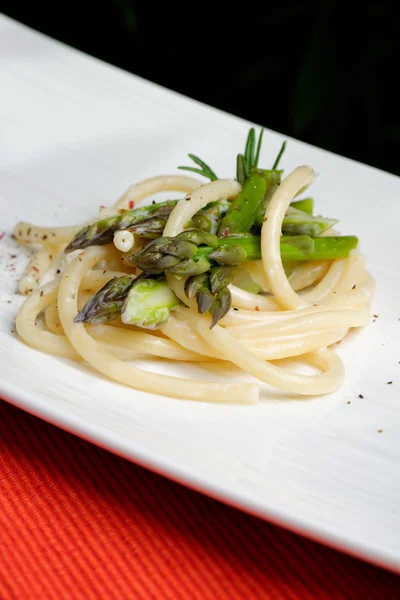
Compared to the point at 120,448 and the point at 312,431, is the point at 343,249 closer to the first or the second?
the point at 312,431

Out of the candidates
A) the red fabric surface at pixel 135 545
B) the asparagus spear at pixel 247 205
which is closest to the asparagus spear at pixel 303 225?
the asparagus spear at pixel 247 205

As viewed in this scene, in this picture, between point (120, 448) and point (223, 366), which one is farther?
point (223, 366)

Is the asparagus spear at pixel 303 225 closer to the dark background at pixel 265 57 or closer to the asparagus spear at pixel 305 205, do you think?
the asparagus spear at pixel 305 205

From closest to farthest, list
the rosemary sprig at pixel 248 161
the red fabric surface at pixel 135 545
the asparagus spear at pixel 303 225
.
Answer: the red fabric surface at pixel 135 545 → the asparagus spear at pixel 303 225 → the rosemary sprig at pixel 248 161

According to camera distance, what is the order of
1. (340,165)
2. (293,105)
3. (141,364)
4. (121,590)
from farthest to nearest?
1. (293,105)
2. (340,165)
3. (141,364)
4. (121,590)

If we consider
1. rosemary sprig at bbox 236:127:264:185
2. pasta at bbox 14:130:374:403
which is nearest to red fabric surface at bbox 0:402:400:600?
pasta at bbox 14:130:374:403

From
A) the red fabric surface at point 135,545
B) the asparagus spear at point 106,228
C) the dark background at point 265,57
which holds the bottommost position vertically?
the red fabric surface at point 135,545

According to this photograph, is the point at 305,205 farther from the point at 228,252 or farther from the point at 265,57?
the point at 265,57

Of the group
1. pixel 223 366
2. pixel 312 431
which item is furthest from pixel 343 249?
pixel 312 431
